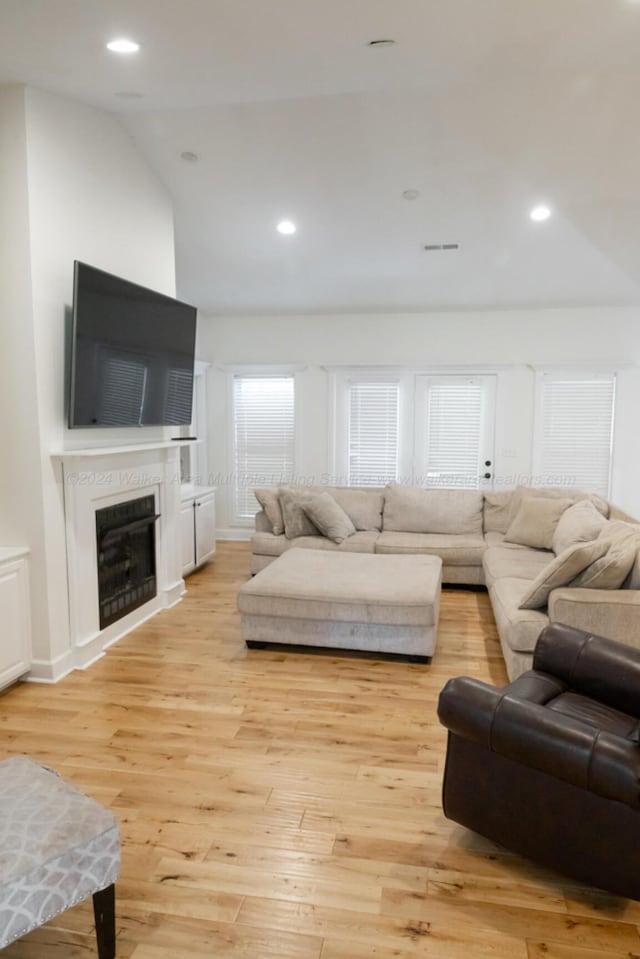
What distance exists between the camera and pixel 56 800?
1766 millimetres

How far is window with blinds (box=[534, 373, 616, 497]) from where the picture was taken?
6844 mm

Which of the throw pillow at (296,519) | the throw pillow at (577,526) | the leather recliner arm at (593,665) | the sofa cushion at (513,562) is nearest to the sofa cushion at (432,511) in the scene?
the sofa cushion at (513,562)

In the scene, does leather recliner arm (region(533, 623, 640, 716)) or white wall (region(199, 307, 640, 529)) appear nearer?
leather recliner arm (region(533, 623, 640, 716))

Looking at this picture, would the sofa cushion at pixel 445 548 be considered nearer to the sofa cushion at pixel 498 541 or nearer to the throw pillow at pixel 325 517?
the sofa cushion at pixel 498 541

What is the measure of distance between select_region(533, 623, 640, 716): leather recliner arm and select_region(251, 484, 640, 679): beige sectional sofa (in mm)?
759

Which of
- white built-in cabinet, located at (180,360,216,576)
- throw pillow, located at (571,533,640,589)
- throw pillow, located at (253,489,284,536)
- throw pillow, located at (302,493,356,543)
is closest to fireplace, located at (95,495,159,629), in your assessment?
white built-in cabinet, located at (180,360,216,576)

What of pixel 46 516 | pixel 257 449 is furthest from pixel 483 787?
pixel 257 449

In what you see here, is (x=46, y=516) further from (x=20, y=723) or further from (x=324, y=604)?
(x=324, y=604)

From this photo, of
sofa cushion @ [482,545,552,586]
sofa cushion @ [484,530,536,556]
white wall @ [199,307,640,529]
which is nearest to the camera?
sofa cushion @ [482,545,552,586]

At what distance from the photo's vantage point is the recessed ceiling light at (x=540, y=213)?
5035mm

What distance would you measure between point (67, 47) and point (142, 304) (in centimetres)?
156

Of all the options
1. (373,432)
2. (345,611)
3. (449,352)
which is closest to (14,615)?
(345,611)

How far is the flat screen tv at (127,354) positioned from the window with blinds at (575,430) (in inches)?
163

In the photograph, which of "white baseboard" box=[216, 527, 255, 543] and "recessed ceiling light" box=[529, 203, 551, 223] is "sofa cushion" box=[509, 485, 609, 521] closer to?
"recessed ceiling light" box=[529, 203, 551, 223]
